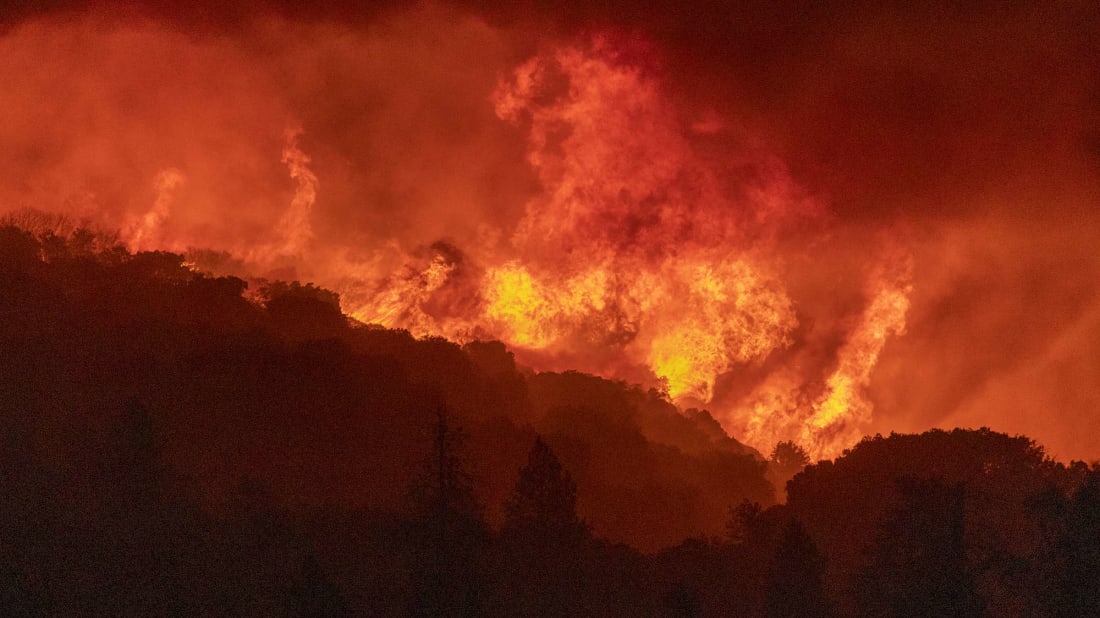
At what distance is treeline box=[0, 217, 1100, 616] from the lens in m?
45.9

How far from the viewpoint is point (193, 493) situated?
165 feet

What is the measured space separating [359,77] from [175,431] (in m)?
23.7

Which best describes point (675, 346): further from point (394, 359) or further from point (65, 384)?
point (65, 384)

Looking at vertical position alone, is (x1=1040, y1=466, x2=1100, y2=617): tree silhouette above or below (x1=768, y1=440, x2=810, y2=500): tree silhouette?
below

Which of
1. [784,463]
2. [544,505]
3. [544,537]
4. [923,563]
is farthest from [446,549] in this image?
[784,463]

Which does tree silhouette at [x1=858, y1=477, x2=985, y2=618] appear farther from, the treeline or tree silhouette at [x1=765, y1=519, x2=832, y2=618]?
tree silhouette at [x1=765, y1=519, x2=832, y2=618]

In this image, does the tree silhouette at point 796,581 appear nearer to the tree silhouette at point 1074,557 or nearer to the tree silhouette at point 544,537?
the tree silhouette at point 544,537

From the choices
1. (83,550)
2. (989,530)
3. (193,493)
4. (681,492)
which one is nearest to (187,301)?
(193,493)

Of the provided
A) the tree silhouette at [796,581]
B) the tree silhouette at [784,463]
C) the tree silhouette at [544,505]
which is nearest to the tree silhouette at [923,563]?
the tree silhouette at [796,581]

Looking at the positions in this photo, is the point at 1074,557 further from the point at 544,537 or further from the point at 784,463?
the point at 784,463

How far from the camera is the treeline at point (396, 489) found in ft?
151

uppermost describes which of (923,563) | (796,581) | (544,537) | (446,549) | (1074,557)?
(1074,557)

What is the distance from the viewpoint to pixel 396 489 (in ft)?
177

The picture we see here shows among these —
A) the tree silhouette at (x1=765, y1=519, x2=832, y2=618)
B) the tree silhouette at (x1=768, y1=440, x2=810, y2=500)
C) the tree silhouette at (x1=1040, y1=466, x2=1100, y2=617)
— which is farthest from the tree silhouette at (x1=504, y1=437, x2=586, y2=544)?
the tree silhouette at (x1=768, y1=440, x2=810, y2=500)
